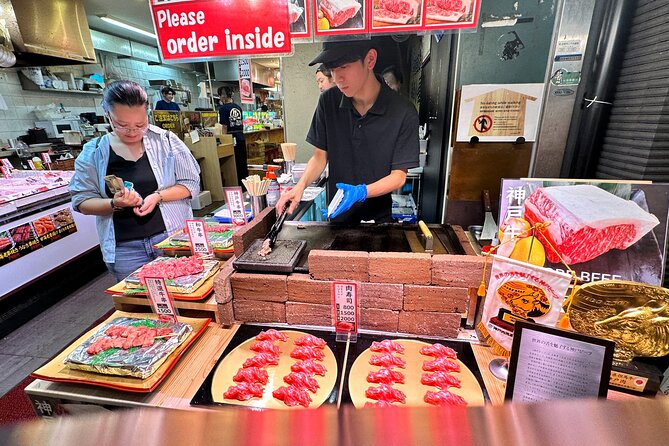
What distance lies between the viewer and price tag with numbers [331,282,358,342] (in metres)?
1.33

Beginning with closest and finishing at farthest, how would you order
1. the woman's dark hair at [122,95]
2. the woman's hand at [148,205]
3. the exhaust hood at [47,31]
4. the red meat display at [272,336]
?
the red meat display at [272,336] < the woman's dark hair at [122,95] < the woman's hand at [148,205] < the exhaust hood at [47,31]

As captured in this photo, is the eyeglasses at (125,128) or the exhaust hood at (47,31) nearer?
the eyeglasses at (125,128)

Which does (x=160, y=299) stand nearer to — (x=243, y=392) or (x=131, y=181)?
(x=243, y=392)

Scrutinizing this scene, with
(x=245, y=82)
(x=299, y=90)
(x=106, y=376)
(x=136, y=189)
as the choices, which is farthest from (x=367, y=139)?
(x=299, y=90)

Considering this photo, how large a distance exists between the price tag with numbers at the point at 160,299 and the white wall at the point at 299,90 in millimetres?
4106

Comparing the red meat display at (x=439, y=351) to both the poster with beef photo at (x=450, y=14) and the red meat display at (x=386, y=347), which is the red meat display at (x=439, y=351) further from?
the poster with beef photo at (x=450, y=14)

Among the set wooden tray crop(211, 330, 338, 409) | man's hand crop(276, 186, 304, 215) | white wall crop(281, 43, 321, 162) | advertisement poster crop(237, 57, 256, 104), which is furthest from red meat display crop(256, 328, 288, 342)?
white wall crop(281, 43, 321, 162)

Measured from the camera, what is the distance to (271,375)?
1246 mm

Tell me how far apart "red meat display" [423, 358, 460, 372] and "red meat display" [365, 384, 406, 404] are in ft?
0.54

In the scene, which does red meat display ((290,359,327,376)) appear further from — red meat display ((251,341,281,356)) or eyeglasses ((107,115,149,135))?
eyeglasses ((107,115,149,135))

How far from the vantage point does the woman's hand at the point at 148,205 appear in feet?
7.36

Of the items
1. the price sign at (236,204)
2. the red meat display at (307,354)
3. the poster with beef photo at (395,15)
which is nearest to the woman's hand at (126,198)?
the price sign at (236,204)

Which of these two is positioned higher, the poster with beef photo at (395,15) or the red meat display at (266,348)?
the poster with beef photo at (395,15)

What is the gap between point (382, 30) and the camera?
1.68m
